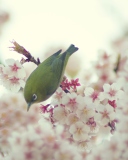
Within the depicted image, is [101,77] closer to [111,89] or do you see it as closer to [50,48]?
[111,89]

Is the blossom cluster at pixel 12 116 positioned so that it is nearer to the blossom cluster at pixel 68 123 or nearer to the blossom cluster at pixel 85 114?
the blossom cluster at pixel 68 123

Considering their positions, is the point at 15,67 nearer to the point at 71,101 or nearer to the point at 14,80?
the point at 14,80

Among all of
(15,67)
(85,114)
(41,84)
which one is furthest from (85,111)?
(15,67)

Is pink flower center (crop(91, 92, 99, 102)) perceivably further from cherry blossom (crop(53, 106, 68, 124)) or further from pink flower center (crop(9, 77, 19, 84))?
pink flower center (crop(9, 77, 19, 84))

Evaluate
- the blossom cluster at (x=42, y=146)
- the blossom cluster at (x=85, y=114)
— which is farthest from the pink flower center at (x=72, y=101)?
the blossom cluster at (x=42, y=146)

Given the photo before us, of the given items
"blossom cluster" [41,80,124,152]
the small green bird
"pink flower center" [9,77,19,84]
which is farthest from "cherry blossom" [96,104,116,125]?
"pink flower center" [9,77,19,84]

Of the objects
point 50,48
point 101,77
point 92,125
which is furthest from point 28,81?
point 50,48

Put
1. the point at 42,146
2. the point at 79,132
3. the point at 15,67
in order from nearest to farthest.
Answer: the point at 42,146 → the point at 79,132 → the point at 15,67

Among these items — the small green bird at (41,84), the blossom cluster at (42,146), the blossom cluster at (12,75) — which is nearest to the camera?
the blossom cluster at (42,146)

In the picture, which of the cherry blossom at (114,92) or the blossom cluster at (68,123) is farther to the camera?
the cherry blossom at (114,92)
